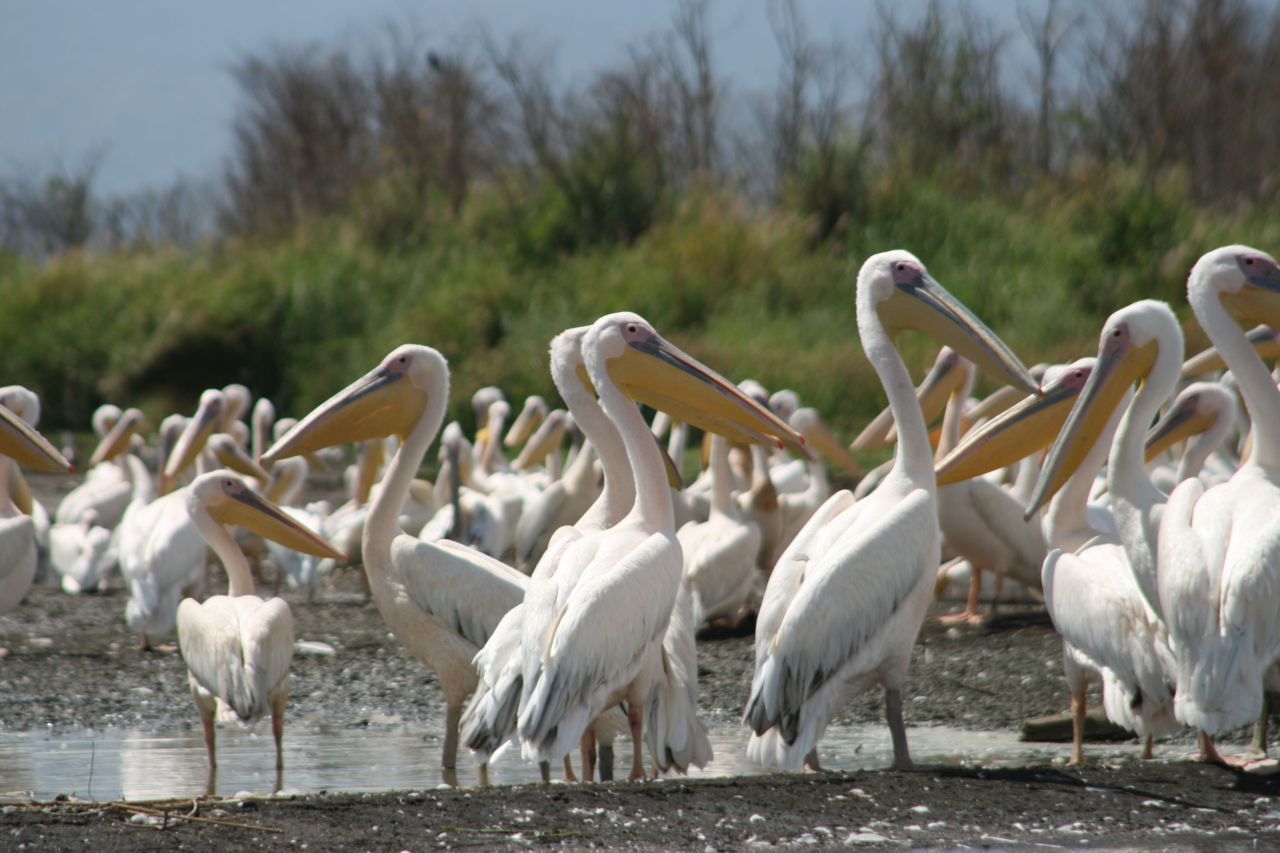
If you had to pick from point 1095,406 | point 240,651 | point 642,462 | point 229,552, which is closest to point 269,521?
point 229,552

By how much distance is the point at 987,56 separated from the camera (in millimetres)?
31047

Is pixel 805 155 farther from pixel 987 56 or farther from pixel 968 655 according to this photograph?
pixel 968 655

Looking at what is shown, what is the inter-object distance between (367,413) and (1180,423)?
361 cm

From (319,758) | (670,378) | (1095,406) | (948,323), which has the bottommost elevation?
(319,758)

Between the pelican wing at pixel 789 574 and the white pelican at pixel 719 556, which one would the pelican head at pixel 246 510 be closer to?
the white pelican at pixel 719 556

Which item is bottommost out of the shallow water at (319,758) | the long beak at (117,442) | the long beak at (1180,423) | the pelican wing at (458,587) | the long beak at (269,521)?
the shallow water at (319,758)

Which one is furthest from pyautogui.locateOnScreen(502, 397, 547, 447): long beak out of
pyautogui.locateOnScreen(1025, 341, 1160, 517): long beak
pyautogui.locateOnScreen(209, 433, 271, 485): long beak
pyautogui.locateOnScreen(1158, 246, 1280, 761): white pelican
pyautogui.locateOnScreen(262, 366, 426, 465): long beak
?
pyautogui.locateOnScreen(1158, 246, 1280, 761): white pelican

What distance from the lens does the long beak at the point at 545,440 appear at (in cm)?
1438

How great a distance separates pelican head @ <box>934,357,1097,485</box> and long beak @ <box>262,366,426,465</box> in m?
2.17

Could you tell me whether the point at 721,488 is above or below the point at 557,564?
above

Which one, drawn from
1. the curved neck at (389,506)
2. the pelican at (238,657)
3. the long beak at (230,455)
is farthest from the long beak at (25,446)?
the long beak at (230,455)

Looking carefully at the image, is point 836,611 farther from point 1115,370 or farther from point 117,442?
point 117,442

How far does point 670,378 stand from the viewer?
19.2ft

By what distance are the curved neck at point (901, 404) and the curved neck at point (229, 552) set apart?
2.78m
